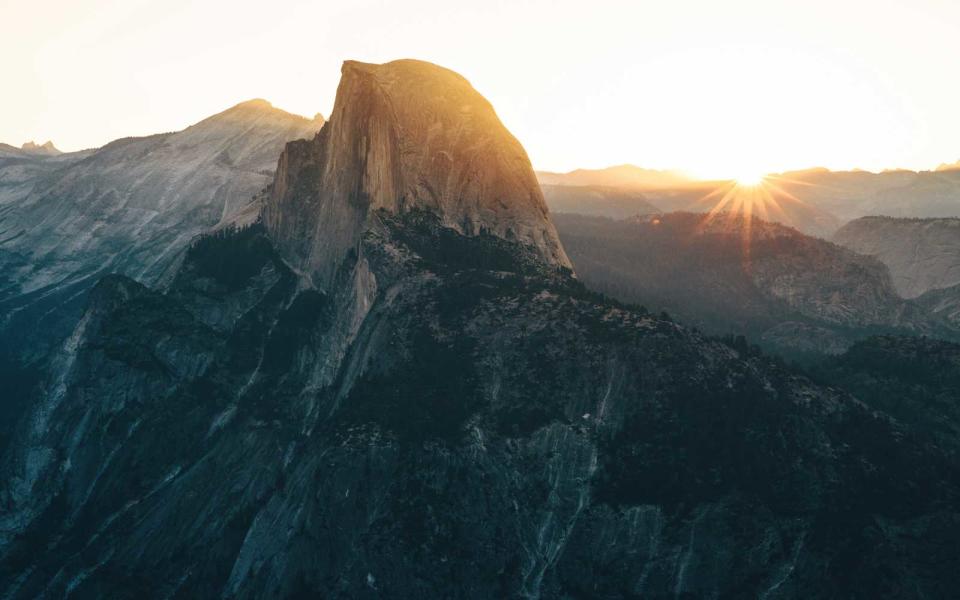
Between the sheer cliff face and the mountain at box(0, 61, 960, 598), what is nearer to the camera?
the mountain at box(0, 61, 960, 598)

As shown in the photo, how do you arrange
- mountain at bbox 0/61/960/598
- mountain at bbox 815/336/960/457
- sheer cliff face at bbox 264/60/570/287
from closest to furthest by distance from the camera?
1. mountain at bbox 0/61/960/598
2. mountain at bbox 815/336/960/457
3. sheer cliff face at bbox 264/60/570/287

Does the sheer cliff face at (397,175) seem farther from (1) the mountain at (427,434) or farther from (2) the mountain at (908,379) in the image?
(2) the mountain at (908,379)

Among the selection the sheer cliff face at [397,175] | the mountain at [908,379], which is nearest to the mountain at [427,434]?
the sheer cliff face at [397,175]

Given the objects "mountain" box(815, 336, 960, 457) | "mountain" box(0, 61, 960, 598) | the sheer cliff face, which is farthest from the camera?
the sheer cliff face

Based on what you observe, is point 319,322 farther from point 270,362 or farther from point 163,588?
point 163,588

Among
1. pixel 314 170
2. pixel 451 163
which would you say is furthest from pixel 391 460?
pixel 314 170

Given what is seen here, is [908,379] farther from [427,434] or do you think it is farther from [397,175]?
[397,175]

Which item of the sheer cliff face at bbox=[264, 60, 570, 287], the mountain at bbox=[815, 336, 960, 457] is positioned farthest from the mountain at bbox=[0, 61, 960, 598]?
the mountain at bbox=[815, 336, 960, 457]

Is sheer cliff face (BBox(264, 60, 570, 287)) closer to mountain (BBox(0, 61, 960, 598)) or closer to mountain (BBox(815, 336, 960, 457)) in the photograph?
mountain (BBox(0, 61, 960, 598))

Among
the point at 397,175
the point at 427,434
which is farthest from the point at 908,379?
the point at 397,175
